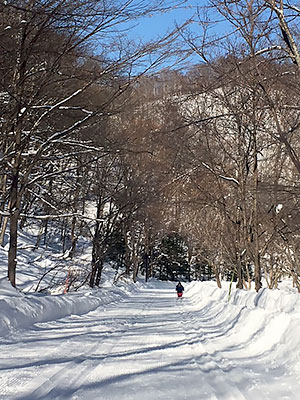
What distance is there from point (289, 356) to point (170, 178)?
43.5 ft

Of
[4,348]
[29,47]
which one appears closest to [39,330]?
[4,348]

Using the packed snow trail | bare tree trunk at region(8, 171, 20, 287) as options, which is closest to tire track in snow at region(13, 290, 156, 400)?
the packed snow trail

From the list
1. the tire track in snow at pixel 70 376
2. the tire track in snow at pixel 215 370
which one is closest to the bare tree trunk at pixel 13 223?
the tire track in snow at pixel 70 376

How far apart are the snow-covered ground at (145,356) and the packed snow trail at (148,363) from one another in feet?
0.04

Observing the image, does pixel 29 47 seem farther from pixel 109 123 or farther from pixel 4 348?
pixel 4 348

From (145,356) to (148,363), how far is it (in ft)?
1.73

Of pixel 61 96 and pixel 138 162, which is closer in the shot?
pixel 61 96

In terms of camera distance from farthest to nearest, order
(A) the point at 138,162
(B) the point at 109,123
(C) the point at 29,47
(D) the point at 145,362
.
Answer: (A) the point at 138,162 → (B) the point at 109,123 → (C) the point at 29,47 → (D) the point at 145,362

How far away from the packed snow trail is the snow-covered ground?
0.01m

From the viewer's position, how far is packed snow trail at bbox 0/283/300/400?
4.86m

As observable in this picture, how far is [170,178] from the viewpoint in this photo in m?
19.3

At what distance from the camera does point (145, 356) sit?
6.94 meters

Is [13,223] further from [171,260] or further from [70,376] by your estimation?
[171,260]

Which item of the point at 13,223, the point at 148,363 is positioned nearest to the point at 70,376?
the point at 148,363
